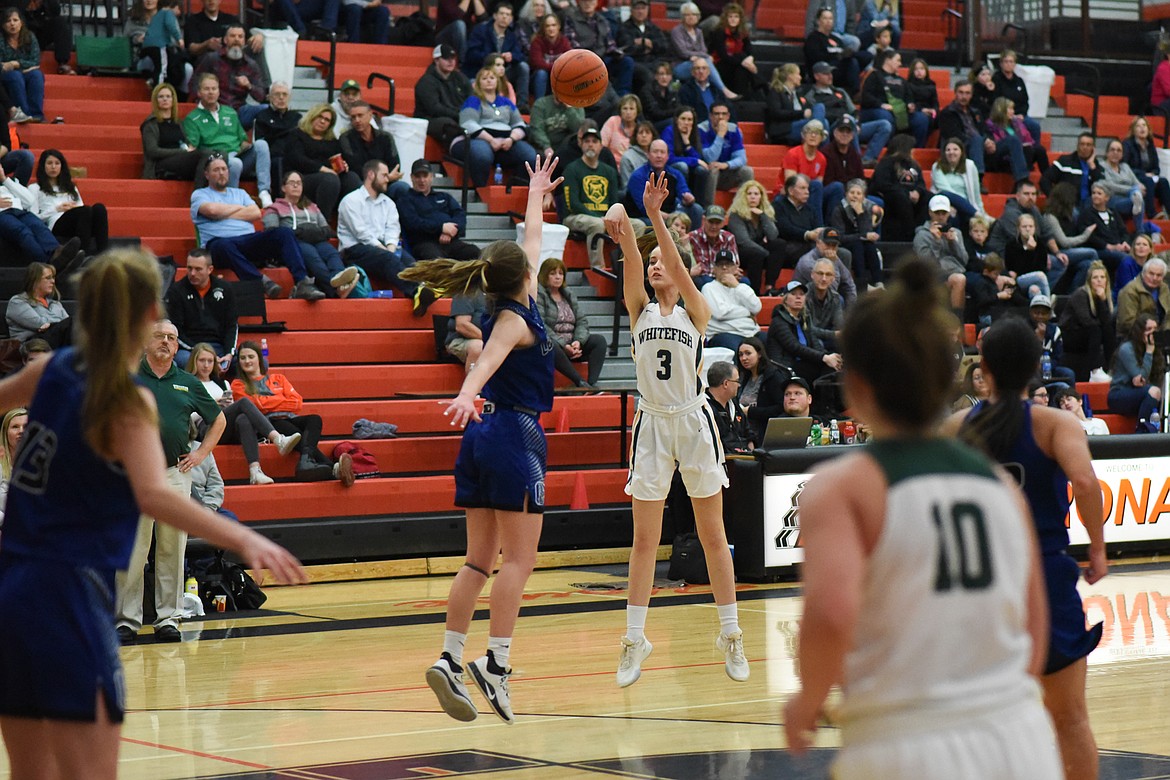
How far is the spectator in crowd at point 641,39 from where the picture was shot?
18219 mm

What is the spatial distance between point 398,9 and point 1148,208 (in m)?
10.3

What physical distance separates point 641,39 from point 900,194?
3.61 meters

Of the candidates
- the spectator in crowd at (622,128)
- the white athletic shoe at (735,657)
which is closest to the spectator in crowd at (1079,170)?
the spectator in crowd at (622,128)

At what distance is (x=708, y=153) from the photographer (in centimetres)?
1700

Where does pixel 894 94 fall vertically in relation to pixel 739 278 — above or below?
above

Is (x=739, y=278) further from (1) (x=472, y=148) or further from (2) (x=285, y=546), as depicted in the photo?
(2) (x=285, y=546)

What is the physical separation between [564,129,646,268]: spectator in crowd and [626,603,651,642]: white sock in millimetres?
8478

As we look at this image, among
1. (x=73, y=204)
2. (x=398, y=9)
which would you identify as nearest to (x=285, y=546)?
(x=73, y=204)

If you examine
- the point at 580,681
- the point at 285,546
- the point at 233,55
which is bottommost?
the point at 285,546

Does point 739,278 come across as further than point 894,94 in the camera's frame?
No

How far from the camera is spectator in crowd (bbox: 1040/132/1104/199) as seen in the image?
63.1 ft

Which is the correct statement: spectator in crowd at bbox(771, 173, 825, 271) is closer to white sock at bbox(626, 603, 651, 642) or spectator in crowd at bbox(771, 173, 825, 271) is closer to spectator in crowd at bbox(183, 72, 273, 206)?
spectator in crowd at bbox(183, 72, 273, 206)

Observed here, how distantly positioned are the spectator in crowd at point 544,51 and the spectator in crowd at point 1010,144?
583 centimetres

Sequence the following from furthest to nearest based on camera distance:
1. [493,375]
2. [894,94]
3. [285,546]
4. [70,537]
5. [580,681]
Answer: [894,94] < [285,546] < [580,681] < [493,375] < [70,537]
